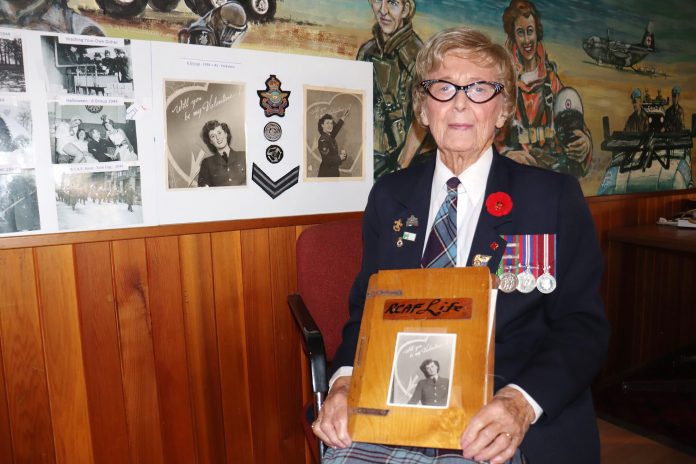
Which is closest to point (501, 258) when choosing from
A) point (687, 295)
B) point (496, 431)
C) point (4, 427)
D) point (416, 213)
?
point (416, 213)

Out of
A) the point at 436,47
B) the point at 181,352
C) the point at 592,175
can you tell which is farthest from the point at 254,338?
the point at 592,175

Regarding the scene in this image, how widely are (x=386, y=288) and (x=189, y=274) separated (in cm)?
91

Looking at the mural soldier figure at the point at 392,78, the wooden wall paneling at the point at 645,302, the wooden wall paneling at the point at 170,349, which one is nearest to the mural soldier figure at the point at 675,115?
the wooden wall paneling at the point at 645,302

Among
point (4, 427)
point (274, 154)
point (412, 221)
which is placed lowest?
point (4, 427)

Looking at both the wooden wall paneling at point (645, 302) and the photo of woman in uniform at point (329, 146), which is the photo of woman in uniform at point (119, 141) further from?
the wooden wall paneling at point (645, 302)

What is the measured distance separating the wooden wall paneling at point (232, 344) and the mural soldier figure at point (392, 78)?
2.17ft

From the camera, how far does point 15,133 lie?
4.75 feet

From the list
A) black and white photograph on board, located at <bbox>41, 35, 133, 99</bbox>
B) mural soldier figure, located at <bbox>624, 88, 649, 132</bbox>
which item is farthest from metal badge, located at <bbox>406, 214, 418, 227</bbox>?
mural soldier figure, located at <bbox>624, 88, 649, 132</bbox>

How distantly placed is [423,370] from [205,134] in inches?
43.9

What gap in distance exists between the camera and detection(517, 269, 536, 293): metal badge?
1.13 meters

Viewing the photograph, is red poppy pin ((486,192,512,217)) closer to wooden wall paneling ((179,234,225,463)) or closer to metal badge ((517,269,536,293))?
metal badge ((517,269,536,293))

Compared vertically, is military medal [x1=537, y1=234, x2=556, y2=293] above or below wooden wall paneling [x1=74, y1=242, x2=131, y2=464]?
above

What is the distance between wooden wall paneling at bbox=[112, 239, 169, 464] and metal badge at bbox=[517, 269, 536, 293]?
1145 mm

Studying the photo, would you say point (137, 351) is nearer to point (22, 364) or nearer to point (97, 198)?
point (22, 364)
